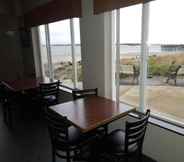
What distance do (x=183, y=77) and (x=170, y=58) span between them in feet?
0.87

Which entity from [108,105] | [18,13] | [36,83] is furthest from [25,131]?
[18,13]

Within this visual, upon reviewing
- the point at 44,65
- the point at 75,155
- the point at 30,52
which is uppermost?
the point at 30,52

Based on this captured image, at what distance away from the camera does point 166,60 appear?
215 centimetres

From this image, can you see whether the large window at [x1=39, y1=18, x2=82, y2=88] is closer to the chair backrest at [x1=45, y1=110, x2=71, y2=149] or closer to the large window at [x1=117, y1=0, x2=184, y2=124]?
the large window at [x1=117, y1=0, x2=184, y2=124]

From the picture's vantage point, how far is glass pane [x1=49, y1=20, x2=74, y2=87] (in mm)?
3691

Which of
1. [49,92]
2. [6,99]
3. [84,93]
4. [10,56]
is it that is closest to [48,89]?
[49,92]

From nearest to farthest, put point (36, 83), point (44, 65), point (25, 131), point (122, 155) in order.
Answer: point (122, 155) < point (25, 131) < point (36, 83) < point (44, 65)

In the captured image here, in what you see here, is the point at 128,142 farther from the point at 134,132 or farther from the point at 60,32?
the point at 60,32

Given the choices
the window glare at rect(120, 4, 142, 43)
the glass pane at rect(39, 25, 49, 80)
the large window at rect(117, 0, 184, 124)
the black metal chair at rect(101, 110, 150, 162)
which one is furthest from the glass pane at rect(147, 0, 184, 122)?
the glass pane at rect(39, 25, 49, 80)

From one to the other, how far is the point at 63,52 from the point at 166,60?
2.38m

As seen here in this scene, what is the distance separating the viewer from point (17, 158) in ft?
7.70

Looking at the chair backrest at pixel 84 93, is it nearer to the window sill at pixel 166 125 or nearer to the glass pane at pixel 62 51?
the window sill at pixel 166 125

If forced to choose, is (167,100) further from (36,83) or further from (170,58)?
(36,83)

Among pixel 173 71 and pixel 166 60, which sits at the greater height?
pixel 166 60
